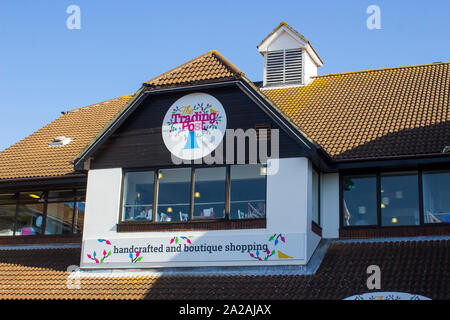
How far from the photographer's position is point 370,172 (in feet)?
65.2

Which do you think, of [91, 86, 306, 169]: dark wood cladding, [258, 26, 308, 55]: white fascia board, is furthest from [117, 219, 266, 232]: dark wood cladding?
[258, 26, 308, 55]: white fascia board

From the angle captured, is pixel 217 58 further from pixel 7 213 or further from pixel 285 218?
pixel 7 213

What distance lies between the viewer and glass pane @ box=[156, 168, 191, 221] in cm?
1970

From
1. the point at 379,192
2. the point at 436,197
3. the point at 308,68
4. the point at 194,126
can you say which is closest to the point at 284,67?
the point at 308,68

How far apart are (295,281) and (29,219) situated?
9.89m

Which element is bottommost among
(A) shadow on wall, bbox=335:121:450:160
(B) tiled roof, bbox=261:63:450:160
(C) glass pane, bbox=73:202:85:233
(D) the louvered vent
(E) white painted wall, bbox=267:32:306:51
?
(C) glass pane, bbox=73:202:85:233

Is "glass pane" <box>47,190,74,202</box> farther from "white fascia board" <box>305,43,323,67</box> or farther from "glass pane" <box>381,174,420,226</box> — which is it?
"white fascia board" <box>305,43,323,67</box>

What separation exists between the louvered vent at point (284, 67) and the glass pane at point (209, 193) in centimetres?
769

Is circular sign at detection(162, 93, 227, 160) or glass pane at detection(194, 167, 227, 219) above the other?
circular sign at detection(162, 93, 227, 160)

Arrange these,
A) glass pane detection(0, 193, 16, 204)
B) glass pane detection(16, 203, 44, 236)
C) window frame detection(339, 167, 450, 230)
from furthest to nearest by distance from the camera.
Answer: glass pane detection(0, 193, 16, 204), glass pane detection(16, 203, 44, 236), window frame detection(339, 167, 450, 230)

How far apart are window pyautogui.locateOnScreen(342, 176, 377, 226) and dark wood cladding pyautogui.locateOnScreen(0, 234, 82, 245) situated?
8328mm
